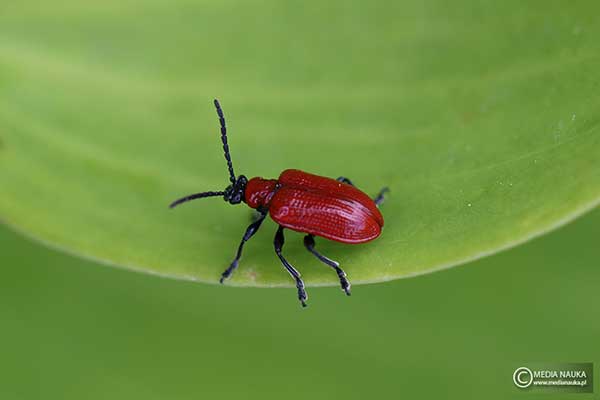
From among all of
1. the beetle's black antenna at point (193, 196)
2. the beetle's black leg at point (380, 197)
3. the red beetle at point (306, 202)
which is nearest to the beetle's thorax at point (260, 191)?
the red beetle at point (306, 202)

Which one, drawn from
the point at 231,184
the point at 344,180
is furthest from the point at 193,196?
the point at 344,180

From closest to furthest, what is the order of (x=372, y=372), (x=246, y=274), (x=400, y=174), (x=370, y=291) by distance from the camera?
(x=246, y=274) < (x=400, y=174) < (x=372, y=372) < (x=370, y=291)

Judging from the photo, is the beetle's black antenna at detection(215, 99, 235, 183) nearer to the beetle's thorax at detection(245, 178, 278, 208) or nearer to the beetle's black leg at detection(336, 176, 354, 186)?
the beetle's thorax at detection(245, 178, 278, 208)

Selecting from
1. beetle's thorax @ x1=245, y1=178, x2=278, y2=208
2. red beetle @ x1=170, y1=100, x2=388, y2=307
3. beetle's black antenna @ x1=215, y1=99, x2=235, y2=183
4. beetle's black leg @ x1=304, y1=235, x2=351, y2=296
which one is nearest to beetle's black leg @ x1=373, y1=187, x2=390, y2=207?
red beetle @ x1=170, y1=100, x2=388, y2=307

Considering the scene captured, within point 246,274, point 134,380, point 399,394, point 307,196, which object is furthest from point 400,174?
point 134,380

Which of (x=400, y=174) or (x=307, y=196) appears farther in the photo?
(x=307, y=196)

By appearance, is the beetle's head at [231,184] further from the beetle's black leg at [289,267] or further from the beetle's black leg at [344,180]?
the beetle's black leg at [344,180]

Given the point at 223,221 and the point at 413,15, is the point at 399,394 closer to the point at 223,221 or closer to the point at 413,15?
the point at 223,221
